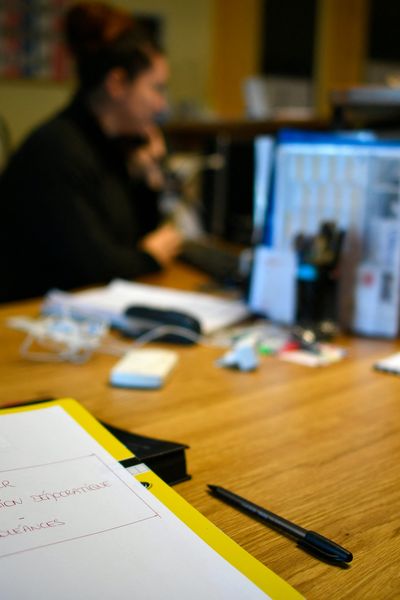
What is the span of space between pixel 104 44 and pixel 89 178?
46 centimetres

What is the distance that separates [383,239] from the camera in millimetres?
1306

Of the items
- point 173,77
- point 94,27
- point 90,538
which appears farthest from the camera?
point 173,77

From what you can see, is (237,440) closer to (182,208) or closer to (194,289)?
(194,289)

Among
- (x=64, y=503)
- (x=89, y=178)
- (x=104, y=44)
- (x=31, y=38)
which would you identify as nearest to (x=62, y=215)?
(x=89, y=178)

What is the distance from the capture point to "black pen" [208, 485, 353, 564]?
582mm

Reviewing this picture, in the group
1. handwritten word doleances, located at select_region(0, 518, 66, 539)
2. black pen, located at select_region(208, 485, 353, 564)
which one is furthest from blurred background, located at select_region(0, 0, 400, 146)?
handwritten word doleances, located at select_region(0, 518, 66, 539)

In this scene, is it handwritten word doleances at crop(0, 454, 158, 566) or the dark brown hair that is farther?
the dark brown hair

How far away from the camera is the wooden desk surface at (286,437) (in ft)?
1.95

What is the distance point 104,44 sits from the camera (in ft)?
7.32

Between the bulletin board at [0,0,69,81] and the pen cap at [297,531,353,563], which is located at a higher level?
the bulletin board at [0,0,69,81]

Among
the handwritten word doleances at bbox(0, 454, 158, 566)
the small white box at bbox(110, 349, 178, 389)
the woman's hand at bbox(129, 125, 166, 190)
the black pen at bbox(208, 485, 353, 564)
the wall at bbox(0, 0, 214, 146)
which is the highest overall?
the wall at bbox(0, 0, 214, 146)

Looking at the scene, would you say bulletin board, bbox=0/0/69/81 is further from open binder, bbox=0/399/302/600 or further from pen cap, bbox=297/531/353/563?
pen cap, bbox=297/531/353/563

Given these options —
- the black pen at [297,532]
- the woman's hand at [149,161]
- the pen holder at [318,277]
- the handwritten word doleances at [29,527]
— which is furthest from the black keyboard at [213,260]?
the handwritten word doleances at [29,527]

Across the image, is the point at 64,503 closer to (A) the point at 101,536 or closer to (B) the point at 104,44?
(A) the point at 101,536
